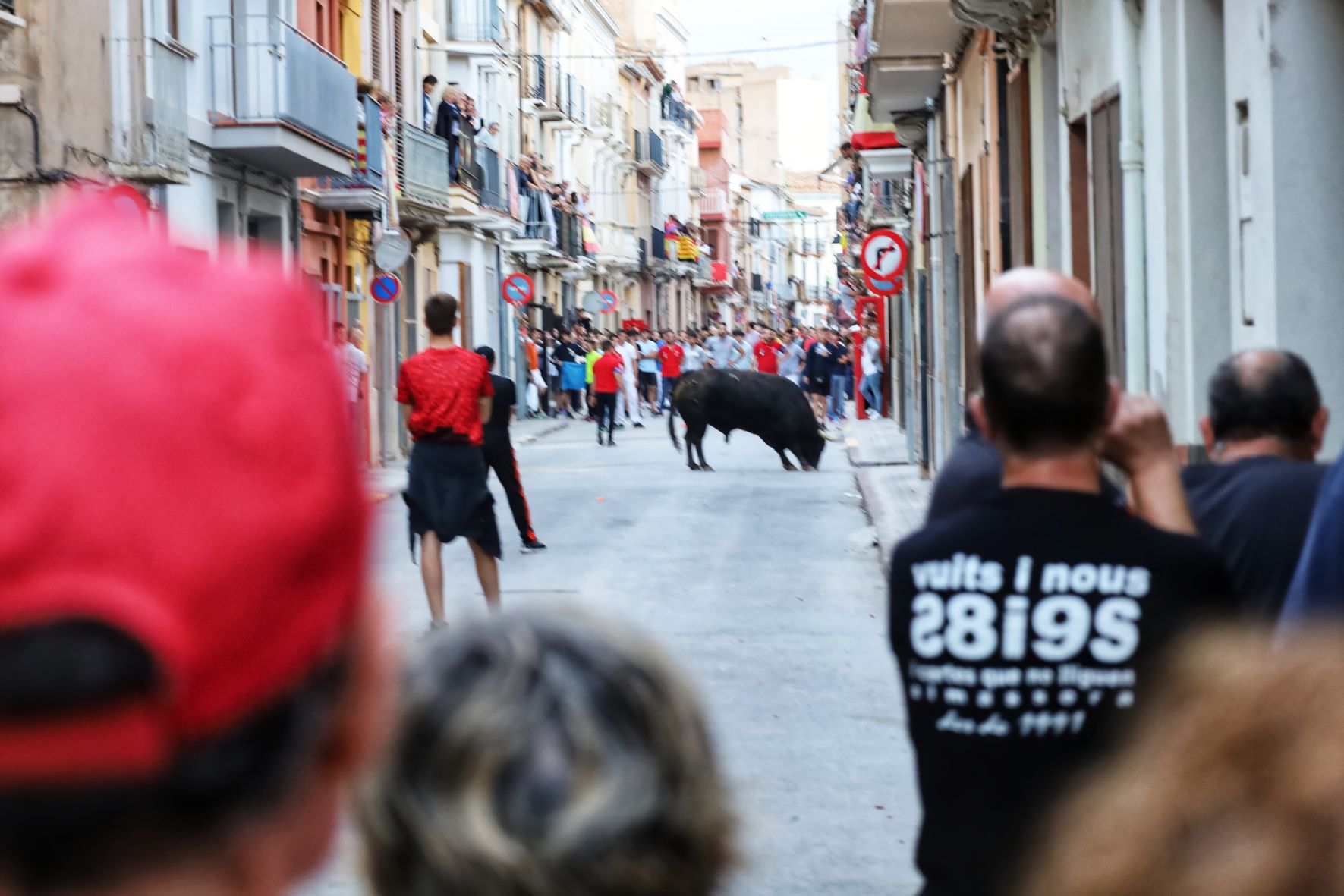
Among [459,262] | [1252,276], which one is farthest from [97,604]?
[459,262]

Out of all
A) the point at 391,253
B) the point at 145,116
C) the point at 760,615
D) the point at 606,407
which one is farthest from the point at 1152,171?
the point at 606,407

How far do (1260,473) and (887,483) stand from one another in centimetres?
1851

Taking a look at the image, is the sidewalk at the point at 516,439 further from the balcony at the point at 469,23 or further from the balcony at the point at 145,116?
the balcony at the point at 469,23

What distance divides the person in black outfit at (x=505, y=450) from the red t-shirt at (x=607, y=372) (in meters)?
15.2

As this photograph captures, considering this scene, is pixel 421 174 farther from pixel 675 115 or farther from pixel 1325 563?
pixel 675 115

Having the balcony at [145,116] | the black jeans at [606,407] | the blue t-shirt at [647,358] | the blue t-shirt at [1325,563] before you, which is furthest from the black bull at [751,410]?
the blue t-shirt at [1325,563]

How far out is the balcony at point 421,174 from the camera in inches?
1412

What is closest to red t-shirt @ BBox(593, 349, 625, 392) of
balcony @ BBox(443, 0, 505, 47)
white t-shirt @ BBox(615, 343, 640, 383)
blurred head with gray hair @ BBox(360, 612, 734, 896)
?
white t-shirt @ BBox(615, 343, 640, 383)

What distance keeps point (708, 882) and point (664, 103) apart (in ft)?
315

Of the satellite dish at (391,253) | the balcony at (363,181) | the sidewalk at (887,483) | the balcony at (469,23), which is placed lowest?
the sidewalk at (887,483)

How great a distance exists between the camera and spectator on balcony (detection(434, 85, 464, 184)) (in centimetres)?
4044

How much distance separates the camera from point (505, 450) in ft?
50.0

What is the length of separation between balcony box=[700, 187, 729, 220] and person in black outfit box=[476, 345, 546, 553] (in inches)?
3895

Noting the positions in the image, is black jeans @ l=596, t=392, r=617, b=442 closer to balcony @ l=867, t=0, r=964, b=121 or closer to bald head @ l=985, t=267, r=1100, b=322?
balcony @ l=867, t=0, r=964, b=121
